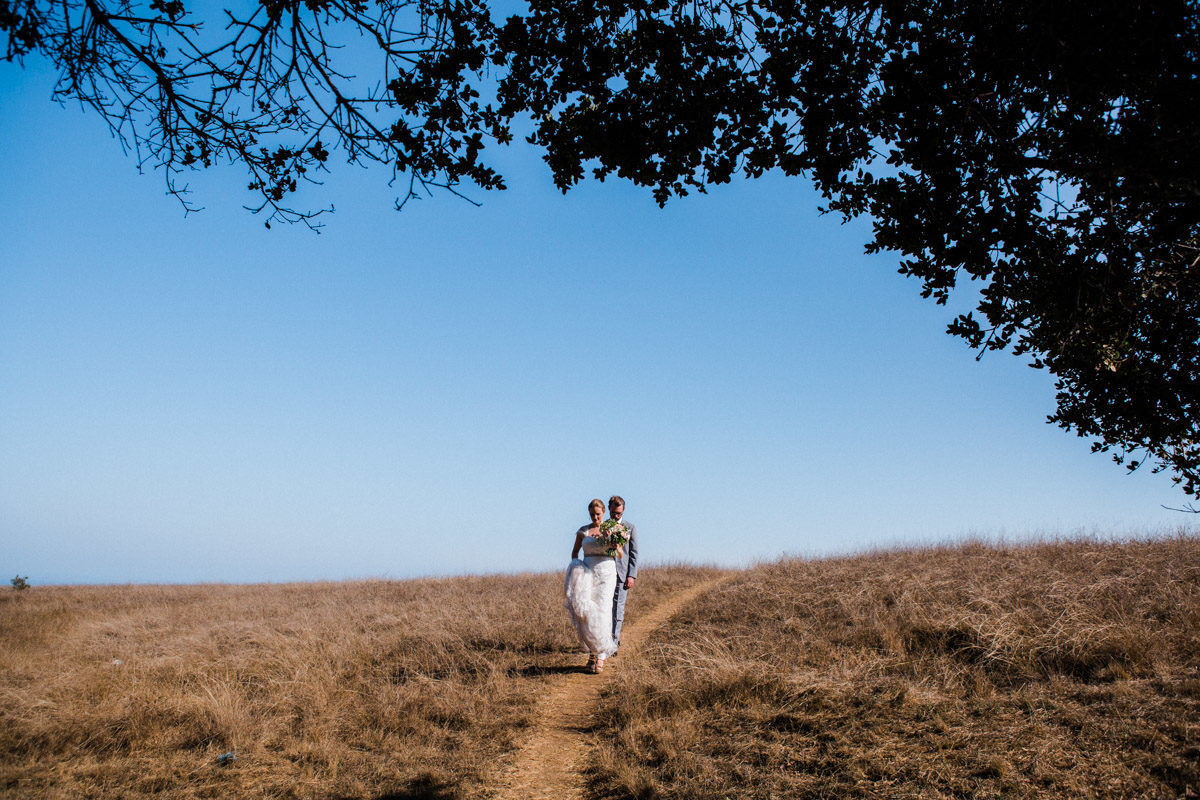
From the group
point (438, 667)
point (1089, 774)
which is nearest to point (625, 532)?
point (438, 667)

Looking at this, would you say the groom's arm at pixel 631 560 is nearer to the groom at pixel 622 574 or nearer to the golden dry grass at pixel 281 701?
the groom at pixel 622 574

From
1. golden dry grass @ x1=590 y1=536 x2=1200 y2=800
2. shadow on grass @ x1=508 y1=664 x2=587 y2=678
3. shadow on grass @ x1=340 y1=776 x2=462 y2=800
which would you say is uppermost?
golden dry grass @ x1=590 y1=536 x2=1200 y2=800

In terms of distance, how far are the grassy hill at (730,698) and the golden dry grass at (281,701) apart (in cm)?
4

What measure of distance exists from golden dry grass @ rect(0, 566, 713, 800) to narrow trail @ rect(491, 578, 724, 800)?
0.90 feet

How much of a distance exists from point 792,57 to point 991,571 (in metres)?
10.6

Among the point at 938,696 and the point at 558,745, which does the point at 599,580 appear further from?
the point at 938,696

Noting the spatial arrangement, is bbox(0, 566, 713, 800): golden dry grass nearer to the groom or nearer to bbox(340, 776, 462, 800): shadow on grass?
bbox(340, 776, 462, 800): shadow on grass

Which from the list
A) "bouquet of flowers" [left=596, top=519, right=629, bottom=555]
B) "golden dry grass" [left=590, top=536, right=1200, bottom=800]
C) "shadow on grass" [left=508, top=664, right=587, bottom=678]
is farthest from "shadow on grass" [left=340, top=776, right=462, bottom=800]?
"bouquet of flowers" [left=596, top=519, right=629, bottom=555]

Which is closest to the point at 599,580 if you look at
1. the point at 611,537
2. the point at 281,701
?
the point at 611,537

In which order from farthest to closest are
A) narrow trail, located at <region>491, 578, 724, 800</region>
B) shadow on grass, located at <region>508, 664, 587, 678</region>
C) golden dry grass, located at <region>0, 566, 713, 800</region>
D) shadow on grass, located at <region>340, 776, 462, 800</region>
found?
1. shadow on grass, located at <region>508, 664, 587, 678</region>
2. golden dry grass, located at <region>0, 566, 713, 800</region>
3. narrow trail, located at <region>491, 578, 724, 800</region>
4. shadow on grass, located at <region>340, 776, 462, 800</region>

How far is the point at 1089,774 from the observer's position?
492 centimetres

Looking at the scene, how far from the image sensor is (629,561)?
414 inches

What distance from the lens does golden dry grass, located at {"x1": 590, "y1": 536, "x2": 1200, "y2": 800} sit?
5.22m

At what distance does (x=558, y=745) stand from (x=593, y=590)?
9.35 feet
